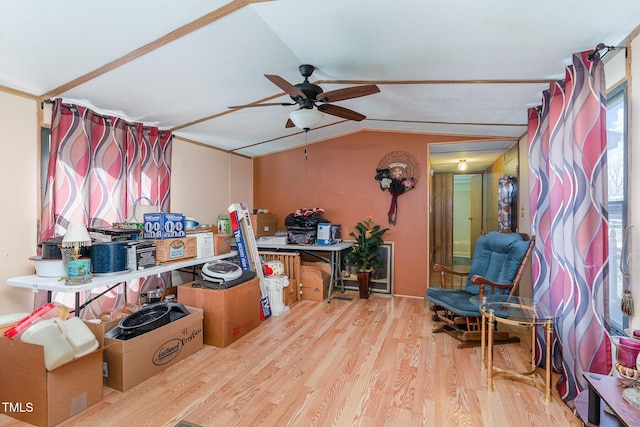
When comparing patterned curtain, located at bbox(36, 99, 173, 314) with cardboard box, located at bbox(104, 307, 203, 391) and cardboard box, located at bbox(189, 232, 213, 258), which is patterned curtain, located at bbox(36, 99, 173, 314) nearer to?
cardboard box, located at bbox(189, 232, 213, 258)

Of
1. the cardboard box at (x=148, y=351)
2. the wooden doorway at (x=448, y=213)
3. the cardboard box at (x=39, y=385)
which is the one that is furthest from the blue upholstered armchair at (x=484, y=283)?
the wooden doorway at (x=448, y=213)

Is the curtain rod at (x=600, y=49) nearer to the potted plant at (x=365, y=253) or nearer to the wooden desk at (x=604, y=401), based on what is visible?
the wooden desk at (x=604, y=401)

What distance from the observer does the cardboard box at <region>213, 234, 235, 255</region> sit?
3.44 meters

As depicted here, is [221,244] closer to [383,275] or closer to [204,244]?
[204,244]

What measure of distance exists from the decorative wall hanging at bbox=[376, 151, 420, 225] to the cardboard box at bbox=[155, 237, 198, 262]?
107 inches

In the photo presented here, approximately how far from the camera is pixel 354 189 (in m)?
4.80

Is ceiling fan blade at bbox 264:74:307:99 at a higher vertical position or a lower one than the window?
higher

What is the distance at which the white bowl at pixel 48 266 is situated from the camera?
2.27 m

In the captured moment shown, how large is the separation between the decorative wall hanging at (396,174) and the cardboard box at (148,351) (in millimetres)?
3029

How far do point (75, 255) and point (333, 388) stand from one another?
6.75ft

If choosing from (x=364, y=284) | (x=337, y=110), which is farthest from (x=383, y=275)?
(x=337, y=110)

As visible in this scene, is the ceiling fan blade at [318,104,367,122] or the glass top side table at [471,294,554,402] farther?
the ceiling fan blade at [318,104,367,122]

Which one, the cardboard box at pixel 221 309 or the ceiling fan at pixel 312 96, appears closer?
the ceiling fan at pixel 312 96

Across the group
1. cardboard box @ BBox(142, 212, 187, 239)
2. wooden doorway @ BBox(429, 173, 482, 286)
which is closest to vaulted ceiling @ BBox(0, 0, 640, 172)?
cardboard box @ BBox(142, 212, 187, 239)
